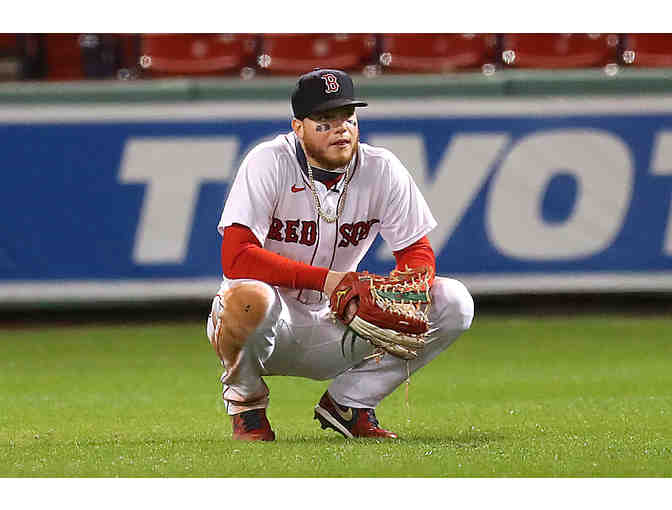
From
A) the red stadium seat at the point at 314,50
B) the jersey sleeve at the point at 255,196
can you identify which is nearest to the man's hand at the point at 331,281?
the jersey sleeve at the point at 255,196

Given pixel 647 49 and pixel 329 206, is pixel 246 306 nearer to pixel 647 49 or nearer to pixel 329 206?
pixel 329 206

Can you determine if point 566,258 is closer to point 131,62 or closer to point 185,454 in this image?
point 131,62

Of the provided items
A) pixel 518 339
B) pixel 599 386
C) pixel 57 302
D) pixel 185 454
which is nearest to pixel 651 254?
pixel 518 339

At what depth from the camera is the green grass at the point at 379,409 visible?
4328 mm

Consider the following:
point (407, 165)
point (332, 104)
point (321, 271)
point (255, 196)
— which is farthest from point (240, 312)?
point (407, 165)

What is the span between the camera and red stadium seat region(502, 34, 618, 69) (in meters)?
10.7

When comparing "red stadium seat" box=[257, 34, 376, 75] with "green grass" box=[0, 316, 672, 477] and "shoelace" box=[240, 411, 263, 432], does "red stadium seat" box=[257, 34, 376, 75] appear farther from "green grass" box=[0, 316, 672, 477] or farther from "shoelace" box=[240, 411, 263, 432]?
"shoelace" box=[240, 411, 263, 432]

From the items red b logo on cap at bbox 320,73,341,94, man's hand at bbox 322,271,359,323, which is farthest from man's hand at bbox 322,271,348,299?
red b logo on cap at bbox 320,73,341,94

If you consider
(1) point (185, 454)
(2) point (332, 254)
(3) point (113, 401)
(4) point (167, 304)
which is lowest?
Result: (4) point (167, 304)

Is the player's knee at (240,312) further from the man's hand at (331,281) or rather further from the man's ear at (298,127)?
the man's ear at (298,127)

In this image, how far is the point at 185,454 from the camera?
4.55m

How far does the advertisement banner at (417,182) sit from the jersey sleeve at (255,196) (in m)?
4.59

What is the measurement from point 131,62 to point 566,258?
4.22 metres

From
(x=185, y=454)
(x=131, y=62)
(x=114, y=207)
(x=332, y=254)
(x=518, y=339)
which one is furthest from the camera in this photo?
(x=131, y=62)
